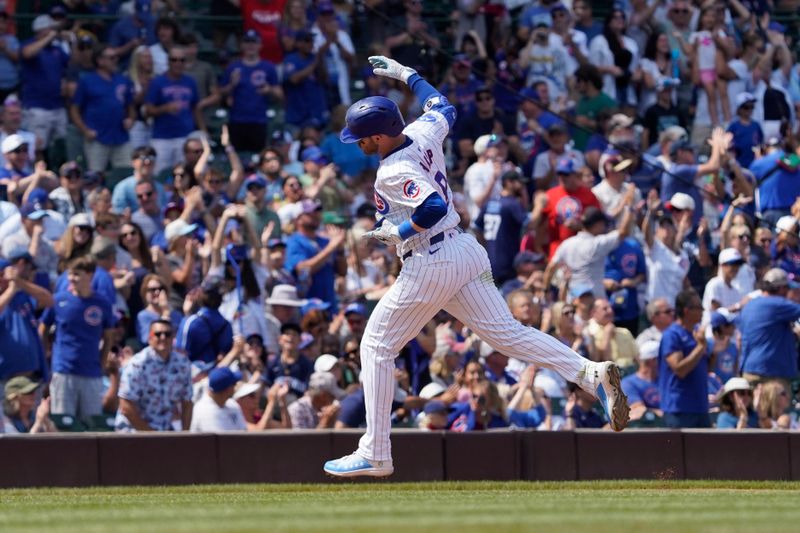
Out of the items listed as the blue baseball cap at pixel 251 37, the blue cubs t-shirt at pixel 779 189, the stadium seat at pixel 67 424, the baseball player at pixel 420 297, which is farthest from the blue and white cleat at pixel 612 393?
the blue baseball cap at pixel 251 37

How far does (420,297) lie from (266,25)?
387 inches

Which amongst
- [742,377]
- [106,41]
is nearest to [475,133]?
[106,41]

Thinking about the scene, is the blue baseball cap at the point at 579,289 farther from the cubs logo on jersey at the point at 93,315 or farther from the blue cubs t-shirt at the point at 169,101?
the blue cubs t-shirt at the point at 169,101

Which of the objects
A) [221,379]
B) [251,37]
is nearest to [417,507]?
[221,379]

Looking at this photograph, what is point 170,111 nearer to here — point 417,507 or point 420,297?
point 420,297

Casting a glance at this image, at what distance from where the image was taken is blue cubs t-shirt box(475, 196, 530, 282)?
16.0 metres

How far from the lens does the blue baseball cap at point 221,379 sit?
12203 millimetres

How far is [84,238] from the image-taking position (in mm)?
13781

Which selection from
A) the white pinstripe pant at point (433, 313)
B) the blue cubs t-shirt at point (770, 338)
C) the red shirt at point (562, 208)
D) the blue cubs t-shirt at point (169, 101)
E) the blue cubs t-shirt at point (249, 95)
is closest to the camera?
the white pinstripe pant at point (433, 313)

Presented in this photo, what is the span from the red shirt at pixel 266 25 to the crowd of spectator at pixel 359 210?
0.02 m

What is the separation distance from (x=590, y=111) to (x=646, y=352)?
19.9 ft

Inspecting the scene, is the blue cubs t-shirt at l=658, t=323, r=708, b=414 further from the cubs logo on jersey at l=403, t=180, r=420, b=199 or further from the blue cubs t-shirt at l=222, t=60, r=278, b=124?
the blue cubs t-shirt at l=222, t=60, r=278, b=124

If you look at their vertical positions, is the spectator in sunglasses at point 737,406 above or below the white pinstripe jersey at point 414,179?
below

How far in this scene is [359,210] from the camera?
1628 cm
